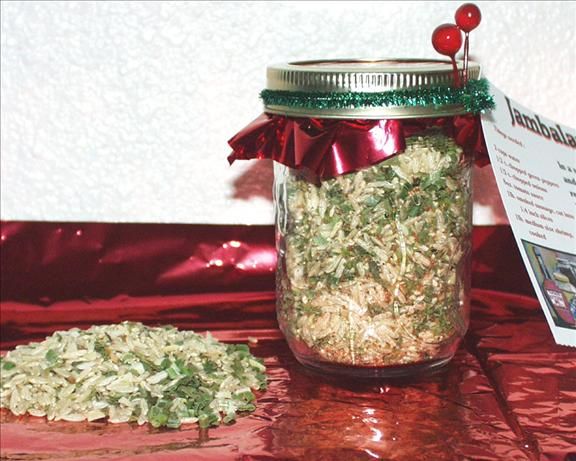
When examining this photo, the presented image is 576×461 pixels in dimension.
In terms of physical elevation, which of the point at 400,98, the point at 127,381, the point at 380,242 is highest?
the point at 400,98

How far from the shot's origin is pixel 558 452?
77cm

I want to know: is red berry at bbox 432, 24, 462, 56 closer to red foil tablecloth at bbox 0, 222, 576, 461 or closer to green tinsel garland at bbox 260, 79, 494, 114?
green tinsel garland at bbox 260, 79, 494, 114

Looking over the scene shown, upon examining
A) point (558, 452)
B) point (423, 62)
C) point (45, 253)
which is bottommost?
point (558, 452)

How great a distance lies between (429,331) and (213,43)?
1.50 feet

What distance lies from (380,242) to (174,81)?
1.38ft

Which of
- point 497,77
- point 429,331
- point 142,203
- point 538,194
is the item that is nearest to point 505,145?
point 538,194

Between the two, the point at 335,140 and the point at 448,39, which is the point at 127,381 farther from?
the point at 448,39

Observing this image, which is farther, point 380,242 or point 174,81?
point 174,81

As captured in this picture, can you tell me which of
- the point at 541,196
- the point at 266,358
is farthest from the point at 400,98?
the point at 266,358

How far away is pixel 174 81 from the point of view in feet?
3.82

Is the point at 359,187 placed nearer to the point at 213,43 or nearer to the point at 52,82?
the point at 213,43

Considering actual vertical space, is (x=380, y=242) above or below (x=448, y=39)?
below

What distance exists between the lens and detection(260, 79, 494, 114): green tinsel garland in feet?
2.70

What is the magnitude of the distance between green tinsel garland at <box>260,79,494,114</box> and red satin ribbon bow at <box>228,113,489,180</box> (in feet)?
0.06
